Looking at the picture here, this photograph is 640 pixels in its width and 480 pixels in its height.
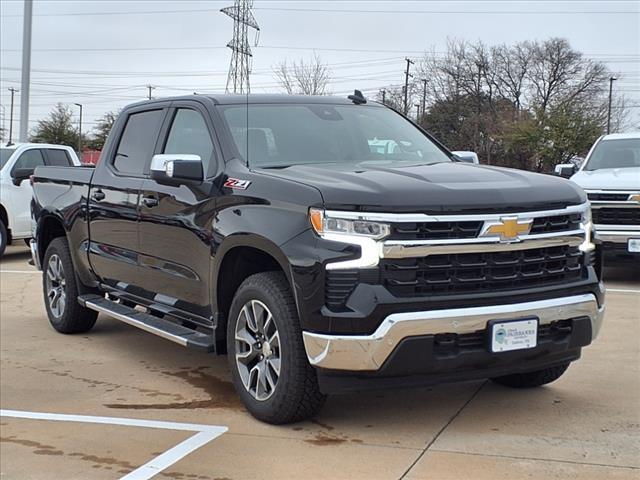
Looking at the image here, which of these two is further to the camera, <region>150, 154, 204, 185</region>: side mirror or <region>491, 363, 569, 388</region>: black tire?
<region>491, 363, 569, 388</region>: black tire

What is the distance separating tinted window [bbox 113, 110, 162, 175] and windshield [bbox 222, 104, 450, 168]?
948 mm

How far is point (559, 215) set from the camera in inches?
173

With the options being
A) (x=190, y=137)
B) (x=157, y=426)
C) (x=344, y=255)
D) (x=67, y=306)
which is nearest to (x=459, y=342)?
(x=344, y=255)

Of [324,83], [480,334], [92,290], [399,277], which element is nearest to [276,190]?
[399,277]

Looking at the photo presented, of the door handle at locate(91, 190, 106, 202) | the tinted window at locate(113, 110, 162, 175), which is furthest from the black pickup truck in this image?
the door handle at locate(91, 190, 106, 202)

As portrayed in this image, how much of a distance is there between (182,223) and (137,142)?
140 cm

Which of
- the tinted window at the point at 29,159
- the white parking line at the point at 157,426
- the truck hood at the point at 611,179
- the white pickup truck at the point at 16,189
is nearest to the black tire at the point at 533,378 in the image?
the white parking line at the point at 157,426

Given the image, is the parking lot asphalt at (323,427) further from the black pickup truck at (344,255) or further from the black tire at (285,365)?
the black pickup truck at (344,255)

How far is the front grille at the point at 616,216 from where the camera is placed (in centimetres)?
970

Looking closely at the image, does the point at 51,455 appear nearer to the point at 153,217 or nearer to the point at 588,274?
the point at 153,217

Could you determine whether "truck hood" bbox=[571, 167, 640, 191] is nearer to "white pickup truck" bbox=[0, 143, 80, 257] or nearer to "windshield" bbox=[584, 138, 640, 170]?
"windshield" bbox=[584, 138, 640, 170]

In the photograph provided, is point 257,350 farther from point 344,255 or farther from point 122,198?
point 122,198

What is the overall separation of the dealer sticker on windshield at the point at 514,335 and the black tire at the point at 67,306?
167 inches

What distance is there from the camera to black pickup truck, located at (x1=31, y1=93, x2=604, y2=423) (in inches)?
157
